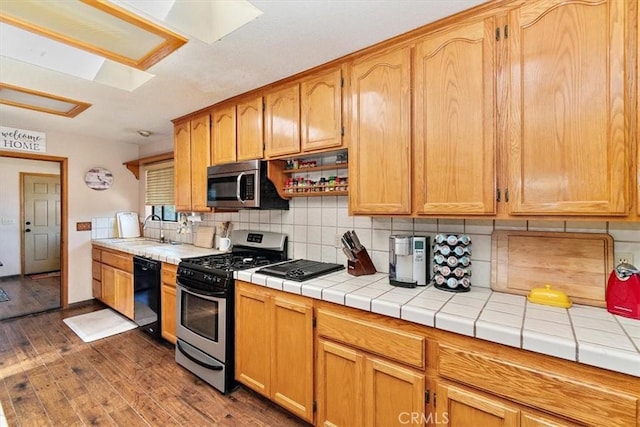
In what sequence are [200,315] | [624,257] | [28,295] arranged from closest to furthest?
[624,257]
[200,315]
[28,295]

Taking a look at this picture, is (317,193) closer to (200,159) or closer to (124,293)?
(200,159)

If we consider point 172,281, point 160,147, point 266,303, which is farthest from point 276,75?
point 160,147

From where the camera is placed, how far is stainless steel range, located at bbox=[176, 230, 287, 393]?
2.07m

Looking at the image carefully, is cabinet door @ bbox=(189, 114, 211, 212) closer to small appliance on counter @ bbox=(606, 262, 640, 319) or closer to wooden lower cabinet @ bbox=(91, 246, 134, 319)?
wooden lower cabinet @ bbox=(91, 246, 134, 319)

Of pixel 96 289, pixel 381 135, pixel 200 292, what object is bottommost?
pixel 96 289

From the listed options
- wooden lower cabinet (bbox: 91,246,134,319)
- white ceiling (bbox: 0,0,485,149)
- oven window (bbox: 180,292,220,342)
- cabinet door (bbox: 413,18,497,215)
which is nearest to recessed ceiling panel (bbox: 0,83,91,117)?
white ceiling (bbox: 0,0,485,149)

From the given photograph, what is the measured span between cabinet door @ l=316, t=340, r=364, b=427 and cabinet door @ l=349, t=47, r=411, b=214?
2.62 ft

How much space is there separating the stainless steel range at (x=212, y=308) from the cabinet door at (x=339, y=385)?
0.77m

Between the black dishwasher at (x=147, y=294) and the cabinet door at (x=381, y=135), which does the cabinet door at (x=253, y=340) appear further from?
the black dishwasher at (x=147, y=294)

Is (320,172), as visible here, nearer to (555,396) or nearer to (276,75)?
(276,75)

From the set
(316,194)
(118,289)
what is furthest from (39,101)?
(316,194)

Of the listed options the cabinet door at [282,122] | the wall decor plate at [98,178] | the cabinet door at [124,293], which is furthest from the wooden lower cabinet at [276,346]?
the wall decor plate at [98,178]

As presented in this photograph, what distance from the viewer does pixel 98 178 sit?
13.3 ft

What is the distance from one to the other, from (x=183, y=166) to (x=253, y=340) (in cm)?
197
